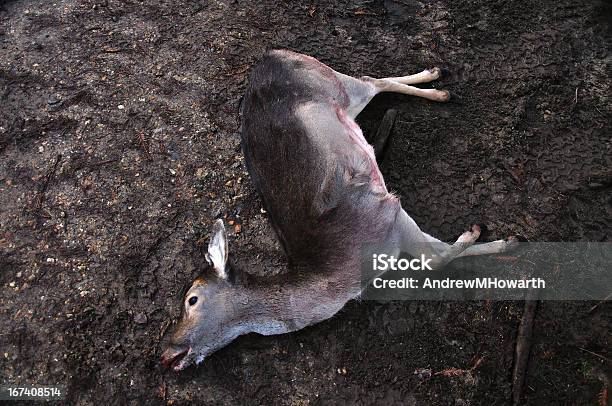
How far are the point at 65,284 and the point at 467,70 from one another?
359 centimetres

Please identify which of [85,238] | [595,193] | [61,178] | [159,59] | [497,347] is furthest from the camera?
[159,59]

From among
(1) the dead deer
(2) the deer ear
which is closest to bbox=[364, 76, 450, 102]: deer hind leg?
(1) the dead deer

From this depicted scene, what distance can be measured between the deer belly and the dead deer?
0.04 feet

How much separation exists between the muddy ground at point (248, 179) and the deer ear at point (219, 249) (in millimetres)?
621

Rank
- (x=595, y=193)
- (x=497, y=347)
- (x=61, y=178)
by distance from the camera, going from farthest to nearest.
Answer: (x=61, y=178) → (x=595, y=193) → (x=497, y=347)

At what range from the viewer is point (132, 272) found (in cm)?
384

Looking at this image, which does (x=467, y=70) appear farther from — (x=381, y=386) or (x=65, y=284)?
(x=65, y=284)

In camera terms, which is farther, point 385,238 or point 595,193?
point 595,193

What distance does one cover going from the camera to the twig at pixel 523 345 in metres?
3.18

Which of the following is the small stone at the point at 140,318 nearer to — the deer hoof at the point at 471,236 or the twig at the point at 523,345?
the deer hoof at the point at 471,236

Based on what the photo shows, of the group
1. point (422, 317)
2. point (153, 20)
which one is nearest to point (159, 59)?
point (153, 20)

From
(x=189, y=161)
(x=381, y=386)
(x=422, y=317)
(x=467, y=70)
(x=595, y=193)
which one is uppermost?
(x=467, y=70)

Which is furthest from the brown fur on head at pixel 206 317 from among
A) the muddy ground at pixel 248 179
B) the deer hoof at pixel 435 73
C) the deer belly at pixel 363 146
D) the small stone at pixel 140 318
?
the deer hoof at pixel 435 73

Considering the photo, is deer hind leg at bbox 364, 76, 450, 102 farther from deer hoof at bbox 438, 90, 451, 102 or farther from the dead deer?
the dead deer
